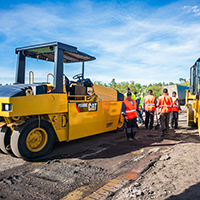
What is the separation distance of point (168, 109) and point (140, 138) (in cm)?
144

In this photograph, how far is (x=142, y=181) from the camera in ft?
10.1

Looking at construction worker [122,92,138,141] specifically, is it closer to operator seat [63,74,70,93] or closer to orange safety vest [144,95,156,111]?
operator seat [63,74,70,93]

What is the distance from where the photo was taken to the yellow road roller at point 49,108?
4.03 m

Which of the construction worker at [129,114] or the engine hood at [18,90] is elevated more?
the engine hood at [18,90]

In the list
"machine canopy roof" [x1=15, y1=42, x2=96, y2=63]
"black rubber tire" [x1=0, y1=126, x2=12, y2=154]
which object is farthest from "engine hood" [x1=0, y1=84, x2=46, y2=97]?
"machine canopy roof" [x1=15, y1=42, x2=96, y2=63]

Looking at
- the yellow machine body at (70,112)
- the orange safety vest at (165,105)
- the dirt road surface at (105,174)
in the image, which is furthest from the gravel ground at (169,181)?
the orange safety vest at (165,105)

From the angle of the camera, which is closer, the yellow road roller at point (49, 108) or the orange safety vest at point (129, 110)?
the yellow road roller at point (49, 108)

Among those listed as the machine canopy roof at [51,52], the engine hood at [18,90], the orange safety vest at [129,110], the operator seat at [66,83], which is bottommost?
the orange safety vest at [129,110]

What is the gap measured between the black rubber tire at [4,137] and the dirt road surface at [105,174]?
184 millimetres

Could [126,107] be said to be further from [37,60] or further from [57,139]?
[37,60]

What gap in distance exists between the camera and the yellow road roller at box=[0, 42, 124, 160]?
4.03 meters

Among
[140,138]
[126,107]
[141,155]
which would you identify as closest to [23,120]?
[141,155]

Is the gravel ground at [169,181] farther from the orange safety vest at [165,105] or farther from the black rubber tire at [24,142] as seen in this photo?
the orange safety vest at [165,105]

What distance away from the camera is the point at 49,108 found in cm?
449
